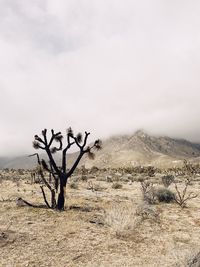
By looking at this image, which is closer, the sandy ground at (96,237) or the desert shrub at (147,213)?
the sandy ground at (96,237)

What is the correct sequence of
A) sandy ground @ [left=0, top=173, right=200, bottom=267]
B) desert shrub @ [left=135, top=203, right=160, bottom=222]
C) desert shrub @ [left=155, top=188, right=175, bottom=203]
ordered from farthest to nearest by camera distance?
desert shrub @ [left=155, top=188, right=175, bottom=203] < desert shrub @ [left=135, top=203, right=160, bottom=222] < sandy ground @ [left=0, top=173, right=200, bottom=267]

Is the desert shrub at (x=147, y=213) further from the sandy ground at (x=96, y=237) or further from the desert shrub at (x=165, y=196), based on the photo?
the desert shrub at (x=165, y=196)

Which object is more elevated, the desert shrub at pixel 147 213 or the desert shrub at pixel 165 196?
the desert shrub at pixel 165 196

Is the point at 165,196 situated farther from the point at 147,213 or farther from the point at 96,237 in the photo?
the point at 96,237

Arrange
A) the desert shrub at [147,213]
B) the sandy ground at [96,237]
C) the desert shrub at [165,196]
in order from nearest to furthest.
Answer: the sandy ground at [96,237] → the desert shrub at [147,213] → the desert shrub at [165,196]

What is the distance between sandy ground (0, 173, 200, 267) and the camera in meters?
11.8

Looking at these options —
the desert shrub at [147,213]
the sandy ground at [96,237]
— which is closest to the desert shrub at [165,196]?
the sandy ground at [96,237]

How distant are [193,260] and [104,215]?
7.61 meters

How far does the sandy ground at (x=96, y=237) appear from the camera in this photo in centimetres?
1176

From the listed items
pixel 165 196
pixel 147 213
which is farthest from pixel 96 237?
pixel 165 196

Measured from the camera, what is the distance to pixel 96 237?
13.9m

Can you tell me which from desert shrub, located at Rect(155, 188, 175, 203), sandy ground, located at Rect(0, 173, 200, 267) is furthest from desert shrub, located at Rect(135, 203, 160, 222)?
desert shrub, located at Rect(155, 188, 175, 203)

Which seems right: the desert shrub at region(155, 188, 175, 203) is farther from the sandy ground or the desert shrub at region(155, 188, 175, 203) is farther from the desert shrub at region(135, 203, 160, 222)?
the desert shrub at region(135, 203, 160, 222)

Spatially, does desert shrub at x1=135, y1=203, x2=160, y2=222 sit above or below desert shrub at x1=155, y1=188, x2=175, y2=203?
below
